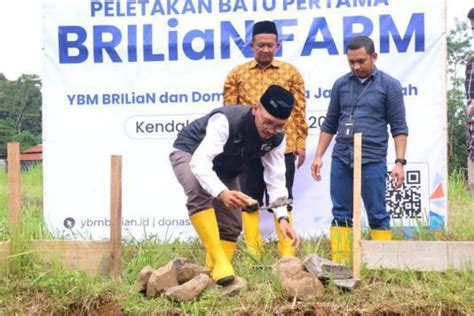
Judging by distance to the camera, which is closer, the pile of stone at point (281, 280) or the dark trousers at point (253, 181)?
the pile of stone at point (281, 280)

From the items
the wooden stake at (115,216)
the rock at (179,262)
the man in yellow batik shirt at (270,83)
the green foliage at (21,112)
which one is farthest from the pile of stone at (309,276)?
the green foliage at (21,112)

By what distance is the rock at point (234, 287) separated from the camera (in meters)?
4.26

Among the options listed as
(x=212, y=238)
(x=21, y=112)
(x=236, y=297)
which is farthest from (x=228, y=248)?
(x=21, y=112)

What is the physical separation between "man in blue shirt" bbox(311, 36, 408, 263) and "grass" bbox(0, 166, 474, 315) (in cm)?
43

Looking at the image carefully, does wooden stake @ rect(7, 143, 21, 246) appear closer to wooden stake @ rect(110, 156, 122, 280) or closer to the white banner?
wooden stake @ rect(110, 156, 122, 280)

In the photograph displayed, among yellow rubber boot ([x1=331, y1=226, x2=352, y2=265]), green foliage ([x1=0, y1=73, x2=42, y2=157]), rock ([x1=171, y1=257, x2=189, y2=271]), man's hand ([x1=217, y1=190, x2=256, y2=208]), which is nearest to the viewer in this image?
man's hand ([x1=217, y1=190, x2=256, y2=208])

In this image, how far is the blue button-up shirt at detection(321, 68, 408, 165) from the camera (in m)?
4.88

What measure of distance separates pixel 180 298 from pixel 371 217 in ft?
5.08

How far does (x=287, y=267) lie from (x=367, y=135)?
123cm

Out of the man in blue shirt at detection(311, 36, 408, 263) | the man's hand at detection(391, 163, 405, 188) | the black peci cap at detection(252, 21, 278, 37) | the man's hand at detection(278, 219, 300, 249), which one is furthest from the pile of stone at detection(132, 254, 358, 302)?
the black peci cap at detection(252, 21, 278, 37)

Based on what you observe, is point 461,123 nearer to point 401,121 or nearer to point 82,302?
point 401,121

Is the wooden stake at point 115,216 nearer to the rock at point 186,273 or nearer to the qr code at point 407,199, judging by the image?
the rock at point 186,273

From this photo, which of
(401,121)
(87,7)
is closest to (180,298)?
(401,121)

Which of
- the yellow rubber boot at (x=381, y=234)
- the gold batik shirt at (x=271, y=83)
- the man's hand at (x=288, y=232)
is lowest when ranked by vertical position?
the yellow rubber boot at (x=381, y=234)
